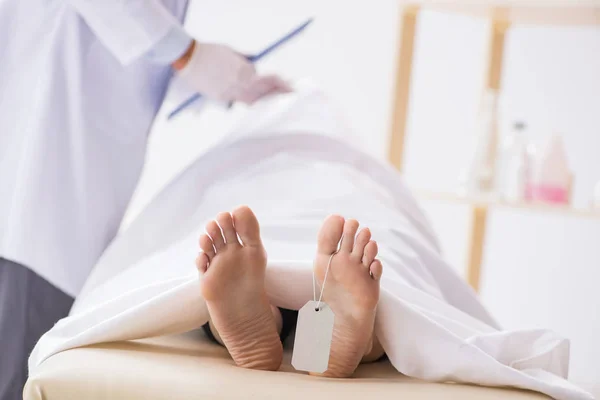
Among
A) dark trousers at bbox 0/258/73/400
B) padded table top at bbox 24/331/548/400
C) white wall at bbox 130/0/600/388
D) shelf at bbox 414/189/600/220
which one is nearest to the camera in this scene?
padded table top at bbox 24/331/548/400

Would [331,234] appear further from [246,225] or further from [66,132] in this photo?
[66,132]

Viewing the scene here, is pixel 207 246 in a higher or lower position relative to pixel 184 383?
higher

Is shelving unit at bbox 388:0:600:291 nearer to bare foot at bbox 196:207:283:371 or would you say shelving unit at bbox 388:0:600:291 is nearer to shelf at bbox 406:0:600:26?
shelf at bbox 406:0:600:26

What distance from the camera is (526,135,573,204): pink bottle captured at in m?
→ 2.22

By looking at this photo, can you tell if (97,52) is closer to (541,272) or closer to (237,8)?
(237,8)

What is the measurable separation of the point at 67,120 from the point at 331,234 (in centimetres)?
67

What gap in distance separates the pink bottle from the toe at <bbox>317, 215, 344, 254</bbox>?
1.58 meters

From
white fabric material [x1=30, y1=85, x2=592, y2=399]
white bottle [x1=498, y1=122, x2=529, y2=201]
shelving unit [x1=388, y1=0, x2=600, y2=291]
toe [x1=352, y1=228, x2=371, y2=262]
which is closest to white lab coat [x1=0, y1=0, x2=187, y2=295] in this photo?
white fabric material [x1=30, y1=85, x2=592, y2=399]

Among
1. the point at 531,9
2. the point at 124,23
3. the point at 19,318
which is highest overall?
the point at 531,9

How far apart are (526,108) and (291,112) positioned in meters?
1.43

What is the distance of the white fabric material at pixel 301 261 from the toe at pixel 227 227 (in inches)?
2.3

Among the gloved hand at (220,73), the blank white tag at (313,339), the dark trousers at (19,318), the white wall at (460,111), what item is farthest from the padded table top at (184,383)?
the white wall at (460,111)

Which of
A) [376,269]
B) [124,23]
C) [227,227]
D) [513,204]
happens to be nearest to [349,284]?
[376,269]

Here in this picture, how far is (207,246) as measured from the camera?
0.80m
